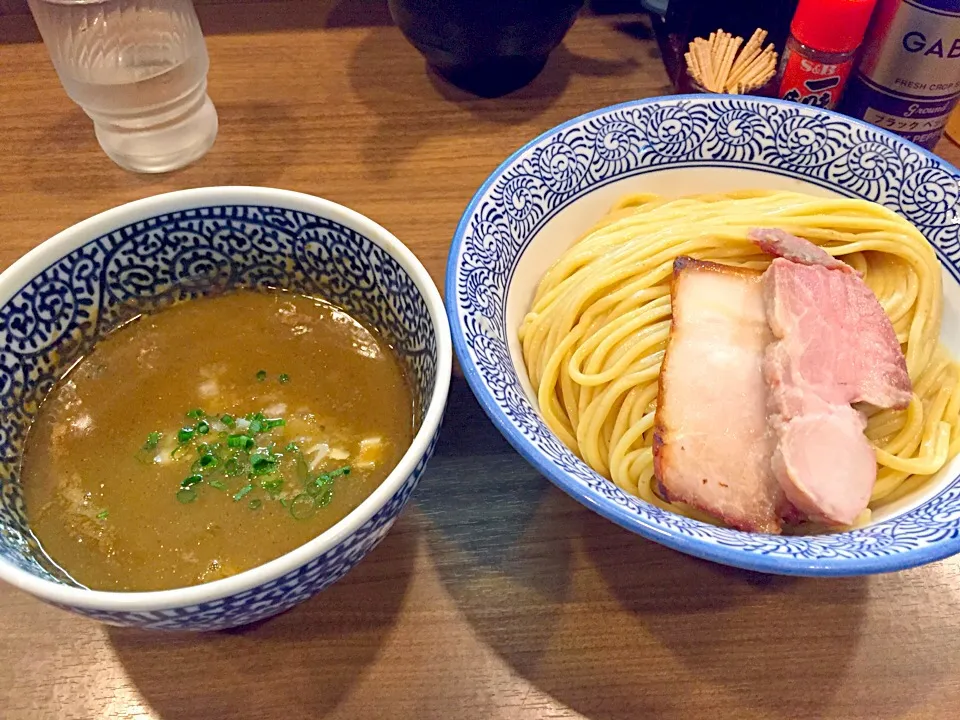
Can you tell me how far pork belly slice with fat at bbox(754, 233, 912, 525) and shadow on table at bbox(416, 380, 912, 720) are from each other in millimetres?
221

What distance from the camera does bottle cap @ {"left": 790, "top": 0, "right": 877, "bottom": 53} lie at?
163cm

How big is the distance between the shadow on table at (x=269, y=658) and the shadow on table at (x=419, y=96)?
1.25 metres

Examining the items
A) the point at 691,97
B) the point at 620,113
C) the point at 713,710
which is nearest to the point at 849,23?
the point at 691,97

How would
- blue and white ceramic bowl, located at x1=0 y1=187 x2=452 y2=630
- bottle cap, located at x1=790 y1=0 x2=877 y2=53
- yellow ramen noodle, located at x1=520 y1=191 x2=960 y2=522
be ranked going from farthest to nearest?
bottle cap, located at x1=790 y1=0 x2=877 y2=53 < yellow ramen noodle, located at x1=520 y1=191 x2=960 y2=522 < blue and white ceramic bowl, located at x1=0 y1=187 x2=452 y2=630

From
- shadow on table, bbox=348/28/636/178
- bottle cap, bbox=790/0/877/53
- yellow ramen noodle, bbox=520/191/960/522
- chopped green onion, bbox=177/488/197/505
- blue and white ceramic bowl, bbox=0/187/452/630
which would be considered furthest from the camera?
shadow on table, bbox=348/28/636/178

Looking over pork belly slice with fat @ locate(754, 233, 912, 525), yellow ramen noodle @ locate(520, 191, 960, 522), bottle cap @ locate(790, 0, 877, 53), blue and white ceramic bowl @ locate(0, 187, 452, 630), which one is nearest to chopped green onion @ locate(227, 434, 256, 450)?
blue and white ceramic bowl @ locate(0, 187, 452, 630)

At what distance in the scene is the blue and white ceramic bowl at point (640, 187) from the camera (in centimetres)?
118

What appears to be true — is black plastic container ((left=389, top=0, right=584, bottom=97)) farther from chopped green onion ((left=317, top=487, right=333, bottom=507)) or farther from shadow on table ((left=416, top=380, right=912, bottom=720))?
chopped green onion ((left=317, top=487, right=333, bottom=507))

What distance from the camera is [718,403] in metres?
1.26

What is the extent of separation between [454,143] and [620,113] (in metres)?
0.67

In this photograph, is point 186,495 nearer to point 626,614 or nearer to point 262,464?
point 262,464

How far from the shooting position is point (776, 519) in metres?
1.17

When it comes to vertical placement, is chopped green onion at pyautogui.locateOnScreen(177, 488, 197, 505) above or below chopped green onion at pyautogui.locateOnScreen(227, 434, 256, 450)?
below

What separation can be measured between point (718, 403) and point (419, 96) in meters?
1.49
